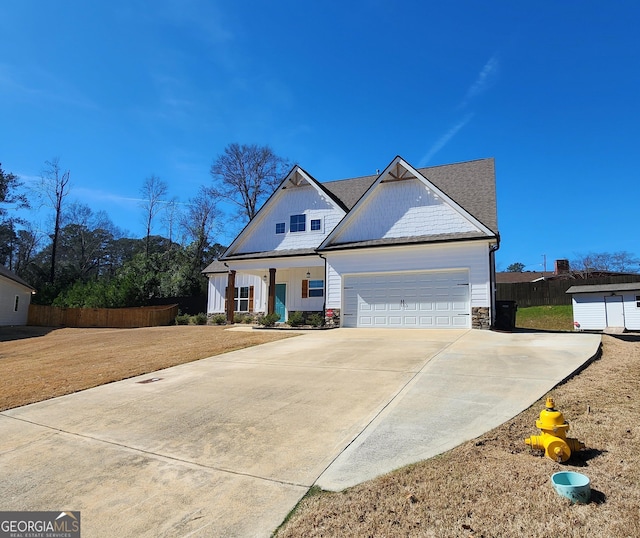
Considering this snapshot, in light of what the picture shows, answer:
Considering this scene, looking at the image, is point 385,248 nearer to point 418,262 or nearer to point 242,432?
point 418,262

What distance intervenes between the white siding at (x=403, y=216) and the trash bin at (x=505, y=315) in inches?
135

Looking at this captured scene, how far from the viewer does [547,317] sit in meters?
31.5

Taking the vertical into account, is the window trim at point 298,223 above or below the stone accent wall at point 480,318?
above

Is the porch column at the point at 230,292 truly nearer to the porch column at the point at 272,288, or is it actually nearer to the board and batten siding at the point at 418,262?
the porch column at the point at 272,288

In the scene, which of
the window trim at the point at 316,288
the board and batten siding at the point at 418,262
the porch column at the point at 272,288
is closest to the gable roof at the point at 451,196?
the board and batten siding at the point at 418,262

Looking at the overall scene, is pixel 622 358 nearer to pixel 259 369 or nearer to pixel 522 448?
pixel 522 448

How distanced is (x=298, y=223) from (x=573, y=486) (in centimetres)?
1851

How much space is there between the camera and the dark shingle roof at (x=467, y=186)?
17.1m

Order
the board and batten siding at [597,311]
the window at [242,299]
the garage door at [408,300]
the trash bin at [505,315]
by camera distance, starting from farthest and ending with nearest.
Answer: the board and batten siding at [597,311]
the window at [242,299]
the trash bin at [505,315]
the garage door at [408,300]

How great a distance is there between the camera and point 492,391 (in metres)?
5.97

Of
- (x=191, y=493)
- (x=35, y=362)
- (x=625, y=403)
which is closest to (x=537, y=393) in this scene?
(x=625, y=403)

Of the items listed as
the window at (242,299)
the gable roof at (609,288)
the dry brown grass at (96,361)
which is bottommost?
the dry brown grass at (96,361)

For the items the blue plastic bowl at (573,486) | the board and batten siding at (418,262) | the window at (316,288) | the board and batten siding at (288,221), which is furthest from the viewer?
the window at (316,288)

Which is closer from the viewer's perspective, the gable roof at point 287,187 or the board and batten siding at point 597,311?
the gable roof at point 287,187
